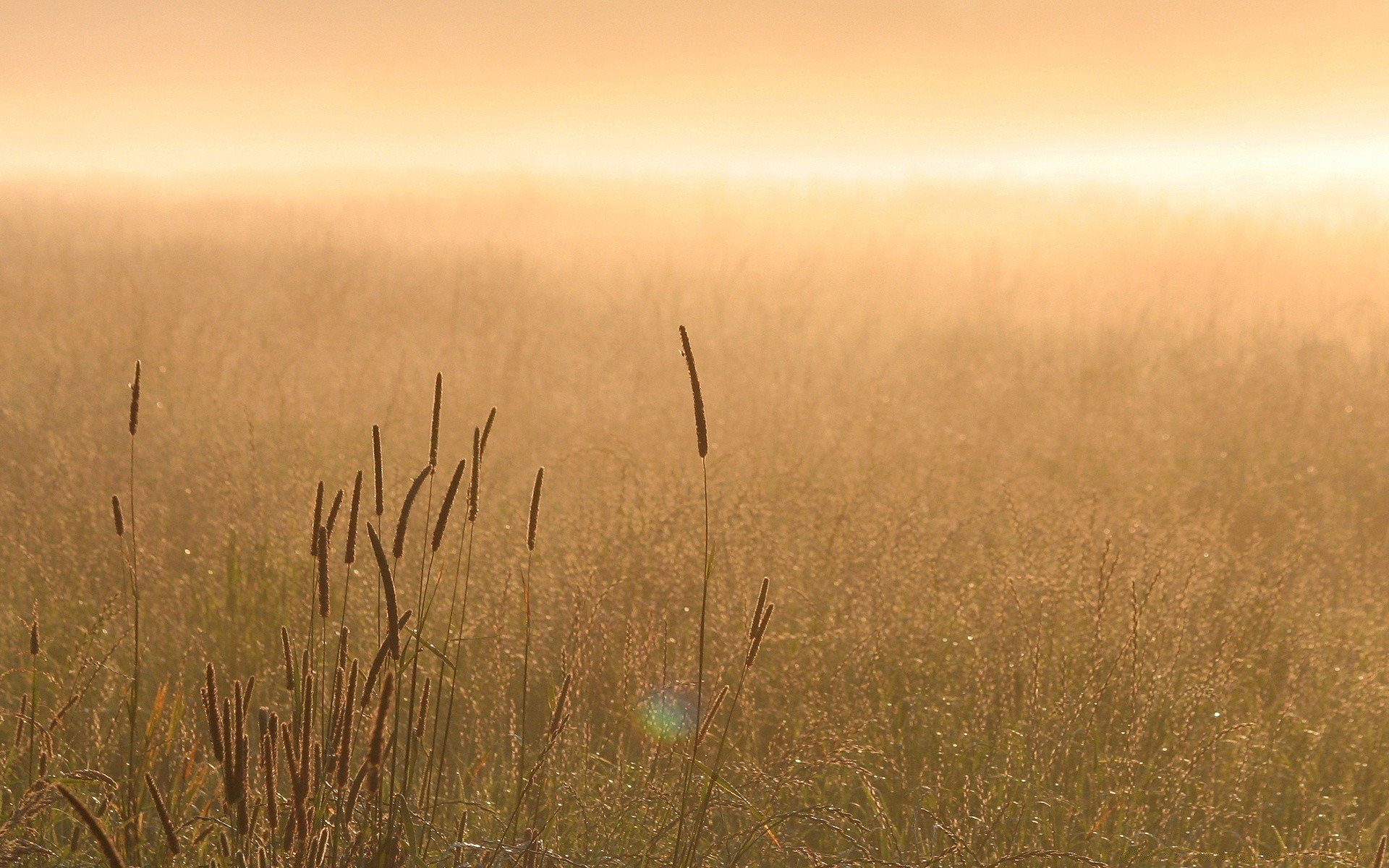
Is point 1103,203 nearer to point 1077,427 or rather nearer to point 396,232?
point 396,232

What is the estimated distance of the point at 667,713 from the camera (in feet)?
6.87

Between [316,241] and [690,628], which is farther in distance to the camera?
[316,241]

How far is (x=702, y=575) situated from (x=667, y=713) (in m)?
0.55

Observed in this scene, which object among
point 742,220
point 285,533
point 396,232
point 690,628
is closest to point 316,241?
point 396,232

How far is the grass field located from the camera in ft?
5.40

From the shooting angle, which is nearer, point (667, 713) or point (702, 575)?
point (667, 713)

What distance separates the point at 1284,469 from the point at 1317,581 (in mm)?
1164

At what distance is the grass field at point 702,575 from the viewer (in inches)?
64.8

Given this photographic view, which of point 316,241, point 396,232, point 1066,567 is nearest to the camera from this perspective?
point 1066,567

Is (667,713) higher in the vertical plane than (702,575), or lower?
lower

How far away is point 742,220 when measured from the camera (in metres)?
11.1

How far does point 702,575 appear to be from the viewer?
261 centimetres

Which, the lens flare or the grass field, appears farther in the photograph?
the lens flare

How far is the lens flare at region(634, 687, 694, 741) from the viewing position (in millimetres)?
1988
